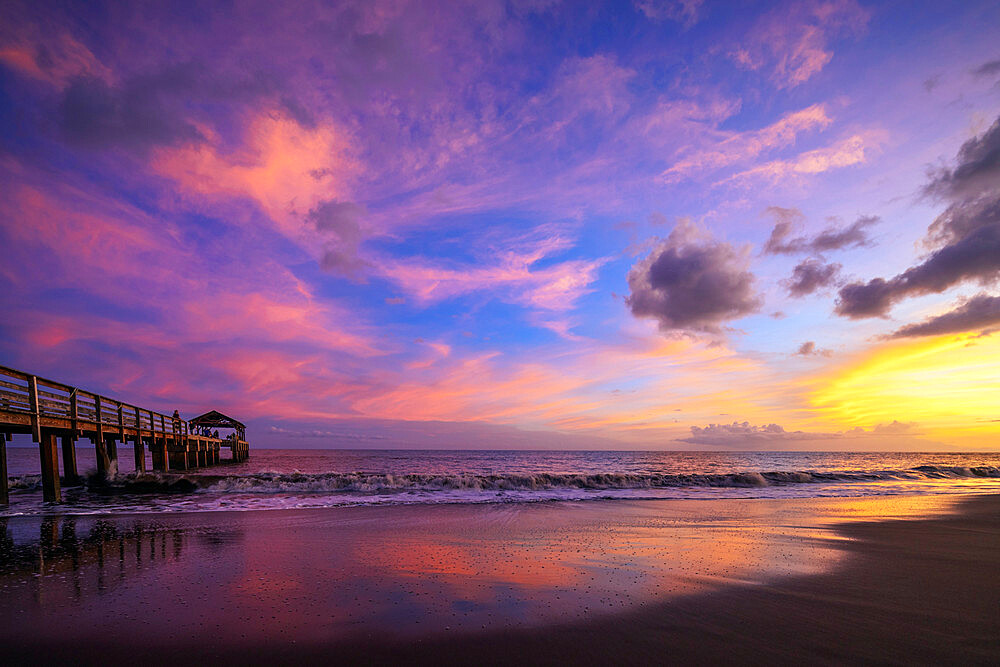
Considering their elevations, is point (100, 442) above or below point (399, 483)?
above

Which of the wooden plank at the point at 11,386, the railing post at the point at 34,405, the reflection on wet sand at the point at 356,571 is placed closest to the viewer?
the reflection on wet sand at the point at 356,571

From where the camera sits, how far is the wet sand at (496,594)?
4.32 meters

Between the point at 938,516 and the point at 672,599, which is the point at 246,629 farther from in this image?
the point at 938,516

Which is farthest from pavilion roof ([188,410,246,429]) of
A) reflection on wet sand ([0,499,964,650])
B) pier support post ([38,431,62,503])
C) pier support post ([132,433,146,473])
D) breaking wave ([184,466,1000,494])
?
reflection on wet sand ([0,499,964,650])

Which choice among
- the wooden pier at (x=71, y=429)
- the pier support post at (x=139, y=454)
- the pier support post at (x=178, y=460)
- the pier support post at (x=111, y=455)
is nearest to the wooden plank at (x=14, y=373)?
the wooden pier at (x=71, y=429)

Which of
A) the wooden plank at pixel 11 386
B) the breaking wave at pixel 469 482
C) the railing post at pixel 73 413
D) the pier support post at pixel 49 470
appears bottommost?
the breaking wave at pixel 469 482

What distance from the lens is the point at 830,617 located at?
515 centimetres

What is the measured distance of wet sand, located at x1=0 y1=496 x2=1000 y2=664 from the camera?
4316mm

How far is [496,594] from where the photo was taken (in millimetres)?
5852

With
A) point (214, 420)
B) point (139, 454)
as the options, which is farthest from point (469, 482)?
point (214, 420)

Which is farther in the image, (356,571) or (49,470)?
(49,470)

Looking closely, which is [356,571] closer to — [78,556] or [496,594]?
[496,594]

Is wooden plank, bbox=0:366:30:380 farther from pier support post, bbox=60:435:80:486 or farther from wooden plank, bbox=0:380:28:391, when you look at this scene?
pier support post, bbox=60:435:80:486

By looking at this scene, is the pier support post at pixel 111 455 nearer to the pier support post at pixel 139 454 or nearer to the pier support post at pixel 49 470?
the pier support post at pixel 139 454
